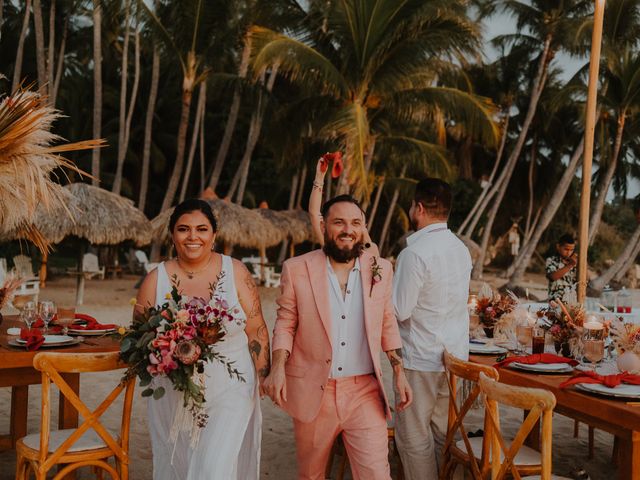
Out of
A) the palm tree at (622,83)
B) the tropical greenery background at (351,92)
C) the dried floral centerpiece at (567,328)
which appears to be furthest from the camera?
the palm tree at (622,83)

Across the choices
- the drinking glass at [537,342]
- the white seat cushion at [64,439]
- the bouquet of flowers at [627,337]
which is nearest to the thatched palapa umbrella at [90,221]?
the white seat cushion at [64,439]

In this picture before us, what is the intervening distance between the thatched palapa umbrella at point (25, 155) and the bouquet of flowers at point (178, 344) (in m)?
2.56

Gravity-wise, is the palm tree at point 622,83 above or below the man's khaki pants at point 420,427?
above

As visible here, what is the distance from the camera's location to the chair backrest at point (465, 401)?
3.47 metres

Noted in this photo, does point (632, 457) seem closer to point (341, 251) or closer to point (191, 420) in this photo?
point (341, 251)

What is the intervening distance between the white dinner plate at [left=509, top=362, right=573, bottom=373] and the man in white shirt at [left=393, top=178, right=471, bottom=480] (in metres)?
0.37

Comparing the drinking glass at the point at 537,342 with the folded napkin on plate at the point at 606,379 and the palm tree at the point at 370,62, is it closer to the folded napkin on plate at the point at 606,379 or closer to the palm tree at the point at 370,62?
the folded napkin on plate at the point at 606,379

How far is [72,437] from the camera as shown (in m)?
3.46

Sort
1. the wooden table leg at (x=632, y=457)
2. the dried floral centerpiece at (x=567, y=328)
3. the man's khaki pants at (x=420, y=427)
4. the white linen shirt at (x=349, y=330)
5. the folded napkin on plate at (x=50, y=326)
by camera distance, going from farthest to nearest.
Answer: the folded napkin on plate at (x=50, y=326), the dried floral centerpiece at (x=567, y=328), the man's khaki pants at (x=420, y=427), the white linen shirt at (x=349, y=330), the wooden table leg at (x=632, y=457)

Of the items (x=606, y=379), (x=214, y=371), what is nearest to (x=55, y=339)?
(x=214, y=371)

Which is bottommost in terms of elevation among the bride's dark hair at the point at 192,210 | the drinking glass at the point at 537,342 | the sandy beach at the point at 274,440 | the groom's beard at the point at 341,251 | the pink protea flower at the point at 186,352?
the sandy beach at the point at 274,440

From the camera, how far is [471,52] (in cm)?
1686

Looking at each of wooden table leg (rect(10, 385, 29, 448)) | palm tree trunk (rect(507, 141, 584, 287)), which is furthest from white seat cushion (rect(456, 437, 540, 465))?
palm tree trunk (rect(507, 141, 584, 287))

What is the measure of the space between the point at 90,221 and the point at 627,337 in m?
13.4
